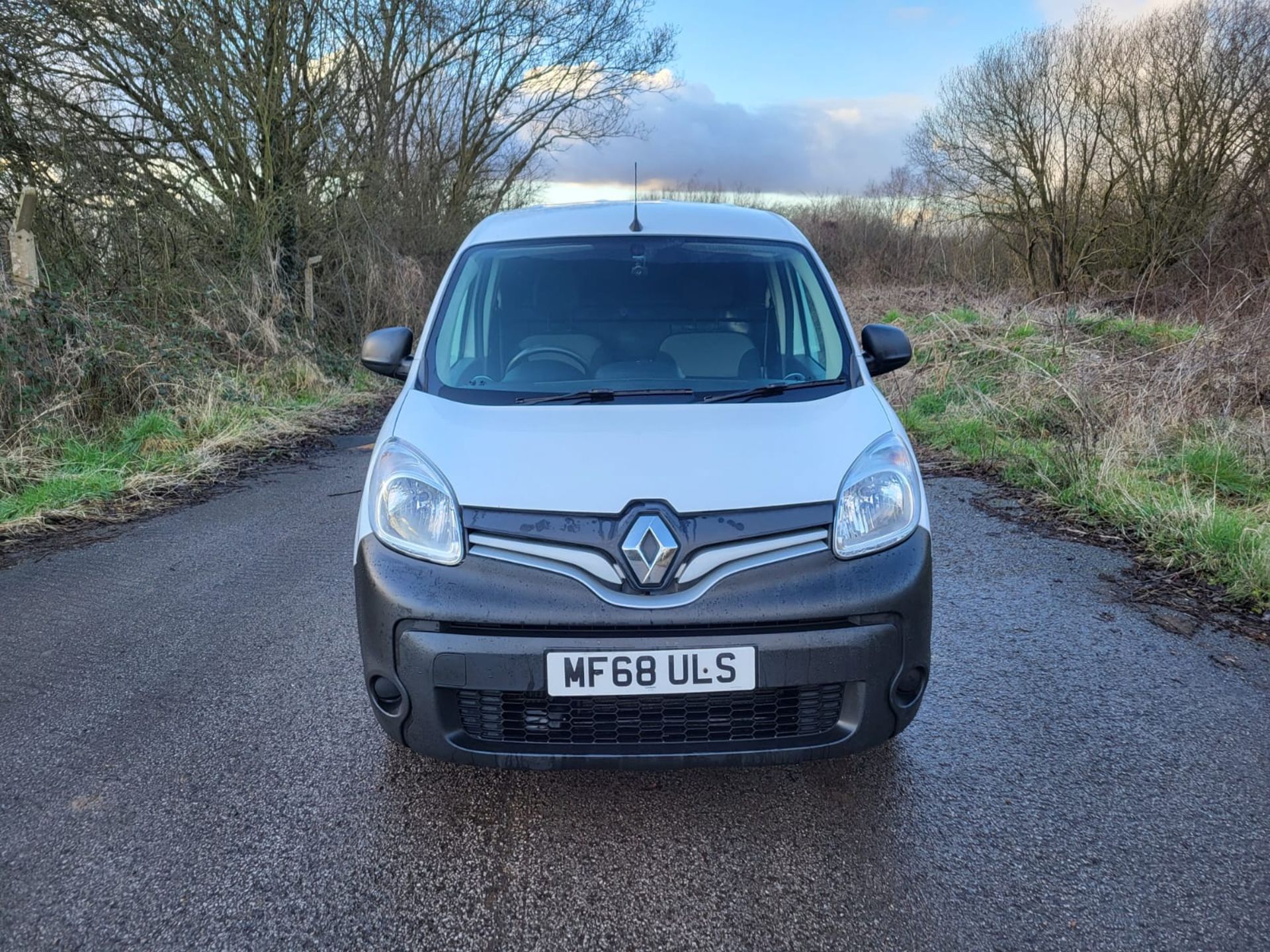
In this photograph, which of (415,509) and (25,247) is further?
(25,247)

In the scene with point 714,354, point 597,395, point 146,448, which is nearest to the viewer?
point 597,395

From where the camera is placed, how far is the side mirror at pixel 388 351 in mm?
3207

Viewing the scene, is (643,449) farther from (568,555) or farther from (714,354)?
(714,354)

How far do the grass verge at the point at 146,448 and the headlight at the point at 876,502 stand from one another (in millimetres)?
5173

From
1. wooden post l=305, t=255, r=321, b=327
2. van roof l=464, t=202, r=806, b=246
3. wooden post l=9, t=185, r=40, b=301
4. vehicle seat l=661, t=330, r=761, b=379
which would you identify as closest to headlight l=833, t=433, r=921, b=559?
vehicle seat l=661, t=330, r=761, b=379

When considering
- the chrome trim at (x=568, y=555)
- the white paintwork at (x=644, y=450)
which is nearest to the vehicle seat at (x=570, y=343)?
the white paintwork at (x=644, y=450)

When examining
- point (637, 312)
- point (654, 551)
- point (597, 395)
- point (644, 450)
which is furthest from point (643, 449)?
point (637, 312)

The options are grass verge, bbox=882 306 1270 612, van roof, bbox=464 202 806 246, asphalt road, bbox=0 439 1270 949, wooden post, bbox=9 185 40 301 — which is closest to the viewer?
asphalt road, bbox=0 439 1270 949

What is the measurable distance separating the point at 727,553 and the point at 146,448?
6535 millimetres

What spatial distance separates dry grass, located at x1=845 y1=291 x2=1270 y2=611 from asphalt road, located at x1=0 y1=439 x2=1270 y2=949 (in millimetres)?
1227

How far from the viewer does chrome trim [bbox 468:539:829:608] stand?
208 cm

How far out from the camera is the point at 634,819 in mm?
2363

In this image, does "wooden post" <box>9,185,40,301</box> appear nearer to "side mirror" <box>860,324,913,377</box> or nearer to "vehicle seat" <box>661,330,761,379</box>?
"vehicle seat" <box>661,330,761,379</box>

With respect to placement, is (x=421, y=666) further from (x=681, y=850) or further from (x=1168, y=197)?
(x=1168, y=197)
